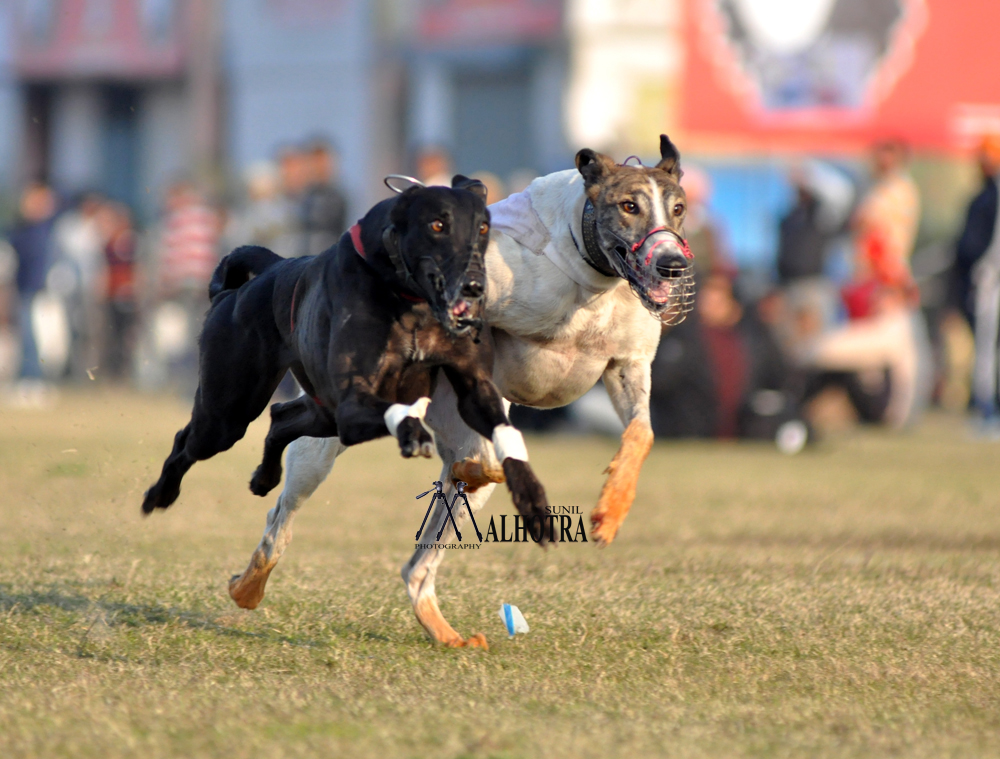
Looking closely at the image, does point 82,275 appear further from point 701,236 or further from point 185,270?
point 701,236

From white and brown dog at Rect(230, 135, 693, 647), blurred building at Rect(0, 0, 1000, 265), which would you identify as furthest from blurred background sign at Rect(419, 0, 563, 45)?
white and brown dog at Rect(230, 135, 693, 647)

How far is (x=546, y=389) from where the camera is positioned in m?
4.87

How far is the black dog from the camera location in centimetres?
419

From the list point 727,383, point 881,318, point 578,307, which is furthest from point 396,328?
point 881,318

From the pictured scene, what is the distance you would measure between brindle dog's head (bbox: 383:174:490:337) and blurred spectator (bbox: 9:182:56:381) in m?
12.1

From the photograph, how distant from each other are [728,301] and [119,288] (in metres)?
8.22

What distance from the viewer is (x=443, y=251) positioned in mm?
4227

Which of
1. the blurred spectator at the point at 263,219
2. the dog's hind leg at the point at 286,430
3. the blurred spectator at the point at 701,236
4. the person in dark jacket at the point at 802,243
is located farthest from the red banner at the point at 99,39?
the dog's hind leg at the point at 286,430

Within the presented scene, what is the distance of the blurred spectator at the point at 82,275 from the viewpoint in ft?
55.5

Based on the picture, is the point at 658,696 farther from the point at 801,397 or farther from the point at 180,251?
the point at 180,251

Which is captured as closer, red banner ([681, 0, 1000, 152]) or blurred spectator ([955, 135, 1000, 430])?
blurred spectator ([955, 135, 1000, 430])

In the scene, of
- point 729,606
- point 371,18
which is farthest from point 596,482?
point 371,18

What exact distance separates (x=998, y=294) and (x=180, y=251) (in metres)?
8.48

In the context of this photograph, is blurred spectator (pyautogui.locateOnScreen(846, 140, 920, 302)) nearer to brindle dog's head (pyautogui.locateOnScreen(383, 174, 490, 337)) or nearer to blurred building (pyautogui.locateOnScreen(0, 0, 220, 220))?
brindle dog's head (pyautogui.locateOnScreen(383, 174, 490, 337))
